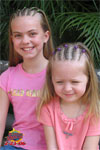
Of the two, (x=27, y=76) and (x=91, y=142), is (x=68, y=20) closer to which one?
(x=27, y=76)

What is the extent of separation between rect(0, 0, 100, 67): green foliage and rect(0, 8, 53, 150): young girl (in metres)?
0.89

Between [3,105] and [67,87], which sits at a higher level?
[67,87]

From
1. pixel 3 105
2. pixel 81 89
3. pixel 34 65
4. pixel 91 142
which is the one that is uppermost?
pixel 34 65

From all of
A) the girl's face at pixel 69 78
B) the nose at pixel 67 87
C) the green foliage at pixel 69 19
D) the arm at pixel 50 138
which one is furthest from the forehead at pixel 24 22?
the green foliage at pixel 69 19

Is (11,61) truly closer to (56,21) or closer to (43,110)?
(43,110)

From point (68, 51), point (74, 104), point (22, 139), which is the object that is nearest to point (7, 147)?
point (22, 139)

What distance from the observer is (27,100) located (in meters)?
1.69

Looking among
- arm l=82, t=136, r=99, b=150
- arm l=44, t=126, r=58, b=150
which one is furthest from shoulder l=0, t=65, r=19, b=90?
arm l=82, t=136, r=99, b=150

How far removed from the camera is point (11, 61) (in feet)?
6.16

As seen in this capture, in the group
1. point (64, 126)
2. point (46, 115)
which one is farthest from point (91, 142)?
point (46, 115)

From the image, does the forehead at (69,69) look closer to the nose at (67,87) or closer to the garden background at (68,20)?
the nose at (67,87)

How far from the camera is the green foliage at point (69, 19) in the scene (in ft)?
8.29

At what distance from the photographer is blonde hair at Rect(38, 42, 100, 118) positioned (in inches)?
53.5

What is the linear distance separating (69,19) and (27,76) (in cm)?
118
